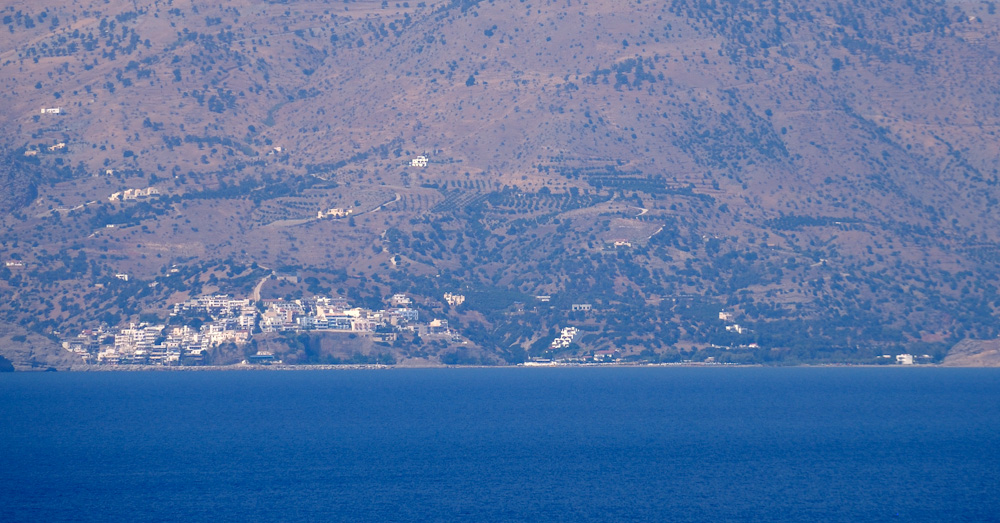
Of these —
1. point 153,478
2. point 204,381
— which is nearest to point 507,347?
point 204,381

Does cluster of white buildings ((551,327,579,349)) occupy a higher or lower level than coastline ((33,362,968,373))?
higher

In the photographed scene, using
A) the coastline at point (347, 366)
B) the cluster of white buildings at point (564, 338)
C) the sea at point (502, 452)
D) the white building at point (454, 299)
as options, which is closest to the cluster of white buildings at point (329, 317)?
the coastline at point (347, 366)

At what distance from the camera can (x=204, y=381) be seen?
15350 centimetres

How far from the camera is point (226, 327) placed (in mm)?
160625

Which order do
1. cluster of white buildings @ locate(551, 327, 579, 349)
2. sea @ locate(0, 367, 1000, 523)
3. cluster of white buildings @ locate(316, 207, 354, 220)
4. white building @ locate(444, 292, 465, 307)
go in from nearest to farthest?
sea @ locate(0, 367, 1000, 523)
cluster of white buildings @ locate(551, 327, 579, 349)
white building @ locate(444, 292, 465, 307)
cluster of white buildings @ locate(316, 207, 354, 220)

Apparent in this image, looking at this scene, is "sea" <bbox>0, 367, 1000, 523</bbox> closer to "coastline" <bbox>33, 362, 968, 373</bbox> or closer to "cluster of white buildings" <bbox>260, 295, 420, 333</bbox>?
"coastline" <bbox>33, 362, 968, 373</bbox>

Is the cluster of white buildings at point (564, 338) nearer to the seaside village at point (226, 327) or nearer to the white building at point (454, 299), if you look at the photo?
the seaside village at point (226, 327)

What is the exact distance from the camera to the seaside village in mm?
160625

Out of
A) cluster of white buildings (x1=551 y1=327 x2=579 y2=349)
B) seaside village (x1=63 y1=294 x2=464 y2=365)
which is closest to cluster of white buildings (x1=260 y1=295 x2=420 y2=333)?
seaside village (x1=63 y1=294 x2=464 y2=365)

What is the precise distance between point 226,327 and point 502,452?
80.3 m

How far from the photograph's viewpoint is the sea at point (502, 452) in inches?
2670

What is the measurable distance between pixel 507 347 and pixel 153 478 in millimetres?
91241

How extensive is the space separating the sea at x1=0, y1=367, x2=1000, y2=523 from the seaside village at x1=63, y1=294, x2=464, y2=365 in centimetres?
1867

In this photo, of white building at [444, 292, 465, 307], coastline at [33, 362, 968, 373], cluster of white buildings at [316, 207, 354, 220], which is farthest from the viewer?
cluster of white buildings at [316, 207, 354, 220]
